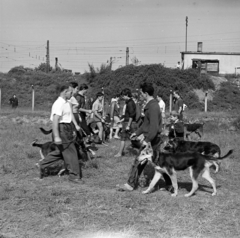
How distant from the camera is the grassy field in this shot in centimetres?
504

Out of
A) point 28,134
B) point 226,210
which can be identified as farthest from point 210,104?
point 226,210

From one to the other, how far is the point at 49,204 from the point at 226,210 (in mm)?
2620

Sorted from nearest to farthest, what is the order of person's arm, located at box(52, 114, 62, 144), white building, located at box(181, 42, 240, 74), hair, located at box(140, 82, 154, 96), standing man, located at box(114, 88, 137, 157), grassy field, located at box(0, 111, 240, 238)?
grassy field, located at box(0, 111, 240, 238)
hair, located at box(140, 82, 154, 96)
person's arm, located at box(52, 114, 62, 144)
standing man, located at box(114, 88, 137, 157)
white building, located at box(181, 42, 240, 74)

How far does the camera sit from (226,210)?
6105 millimetres

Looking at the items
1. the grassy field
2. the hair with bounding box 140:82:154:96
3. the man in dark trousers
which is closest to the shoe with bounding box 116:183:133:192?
the man in dark trousers

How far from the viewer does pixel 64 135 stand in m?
7.57

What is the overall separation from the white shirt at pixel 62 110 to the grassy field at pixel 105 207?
1210mm

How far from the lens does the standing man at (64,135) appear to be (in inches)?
290

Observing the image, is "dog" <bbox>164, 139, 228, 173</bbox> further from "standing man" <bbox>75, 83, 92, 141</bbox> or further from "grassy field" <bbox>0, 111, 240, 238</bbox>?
"standing man" <bbox>75, 83, 92, 141</bbox>

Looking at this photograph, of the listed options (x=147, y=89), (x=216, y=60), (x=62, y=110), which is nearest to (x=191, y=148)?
(x=147, y=89)

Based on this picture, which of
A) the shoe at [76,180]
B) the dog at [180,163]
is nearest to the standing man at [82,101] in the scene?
the shoe at [76,180]

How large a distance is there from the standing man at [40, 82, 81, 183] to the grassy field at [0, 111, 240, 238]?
33 centimetres

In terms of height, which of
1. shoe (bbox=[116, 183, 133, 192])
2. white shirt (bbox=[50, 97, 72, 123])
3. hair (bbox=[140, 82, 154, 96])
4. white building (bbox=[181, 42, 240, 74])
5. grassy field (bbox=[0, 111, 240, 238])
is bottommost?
grassy field (bbox=[0, 111, 240, 238])

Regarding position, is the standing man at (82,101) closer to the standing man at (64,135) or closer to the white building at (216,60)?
the standing man at (64,135)
